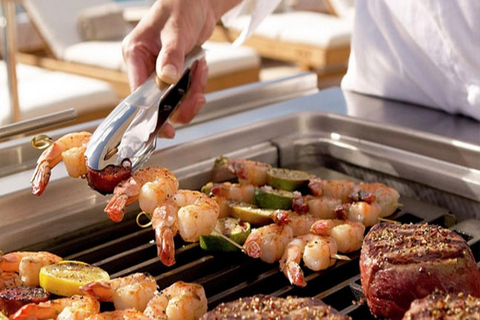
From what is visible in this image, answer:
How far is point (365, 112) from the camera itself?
87.5 inches

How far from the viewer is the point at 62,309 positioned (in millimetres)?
1308

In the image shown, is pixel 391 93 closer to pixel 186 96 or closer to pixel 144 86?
pixel 186 96

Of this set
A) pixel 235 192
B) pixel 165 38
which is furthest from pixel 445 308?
pixel 165 38

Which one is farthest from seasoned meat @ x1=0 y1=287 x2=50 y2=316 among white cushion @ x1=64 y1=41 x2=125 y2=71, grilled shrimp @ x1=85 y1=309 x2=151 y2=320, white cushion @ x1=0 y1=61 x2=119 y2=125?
white cushion @ x1=64 y1=41 x2=125 y2=71

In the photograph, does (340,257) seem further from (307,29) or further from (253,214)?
(307,29)

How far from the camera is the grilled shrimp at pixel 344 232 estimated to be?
62.7 inches

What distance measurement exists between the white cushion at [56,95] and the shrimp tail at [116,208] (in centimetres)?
345

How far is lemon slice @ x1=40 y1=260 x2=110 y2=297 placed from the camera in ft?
4.58

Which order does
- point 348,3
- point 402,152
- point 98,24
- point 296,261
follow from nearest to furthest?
1. point 296,261
2. point 402,152
3. point 98,24
4. point 348,3

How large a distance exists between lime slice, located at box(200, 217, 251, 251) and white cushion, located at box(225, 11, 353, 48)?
560 cm

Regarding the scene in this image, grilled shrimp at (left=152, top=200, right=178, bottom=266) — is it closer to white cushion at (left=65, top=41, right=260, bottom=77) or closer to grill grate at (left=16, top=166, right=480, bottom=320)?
grill grate at (left=16, top=166, right=480, bottom=320)

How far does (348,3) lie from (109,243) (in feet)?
24.0

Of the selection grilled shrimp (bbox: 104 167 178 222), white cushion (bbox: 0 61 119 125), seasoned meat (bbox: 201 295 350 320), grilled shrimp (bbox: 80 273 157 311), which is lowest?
white cushion (bbox: 0 61 119 125)

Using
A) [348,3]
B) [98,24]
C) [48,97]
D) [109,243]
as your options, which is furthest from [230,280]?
[348,3]
